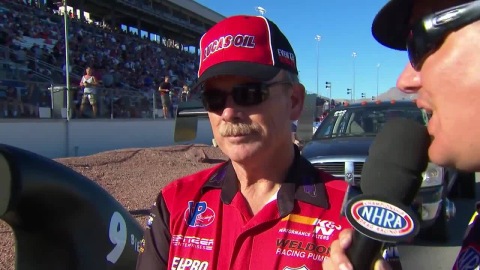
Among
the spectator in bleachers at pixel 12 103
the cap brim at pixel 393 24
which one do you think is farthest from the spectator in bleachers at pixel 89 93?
the cap brim at pixel 393 24

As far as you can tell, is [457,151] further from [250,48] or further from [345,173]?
[345,173]

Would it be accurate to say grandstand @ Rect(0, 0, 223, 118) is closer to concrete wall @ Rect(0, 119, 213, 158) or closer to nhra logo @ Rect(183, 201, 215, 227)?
concrete wall @ Rect(0, 119, 213, 158)

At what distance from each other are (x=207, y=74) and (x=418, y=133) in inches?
33.0

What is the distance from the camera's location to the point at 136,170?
38.3ft

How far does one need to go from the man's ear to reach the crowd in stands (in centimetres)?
1145

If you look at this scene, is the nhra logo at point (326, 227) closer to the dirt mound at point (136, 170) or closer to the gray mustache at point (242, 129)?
the gray mustache at point (242, 129)

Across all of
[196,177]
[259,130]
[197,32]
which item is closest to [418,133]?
[259,130]

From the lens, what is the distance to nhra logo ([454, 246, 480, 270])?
144cm

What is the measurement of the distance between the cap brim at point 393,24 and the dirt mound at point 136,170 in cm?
453

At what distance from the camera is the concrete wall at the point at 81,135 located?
40.7ft

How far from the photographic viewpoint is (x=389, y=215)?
3.82ft

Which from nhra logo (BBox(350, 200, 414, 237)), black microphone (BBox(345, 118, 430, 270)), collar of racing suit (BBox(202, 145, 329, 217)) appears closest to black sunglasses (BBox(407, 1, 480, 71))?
black microphone (BBox(345, 118, 430, 270))

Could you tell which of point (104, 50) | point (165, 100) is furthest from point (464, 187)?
point (104, 50)

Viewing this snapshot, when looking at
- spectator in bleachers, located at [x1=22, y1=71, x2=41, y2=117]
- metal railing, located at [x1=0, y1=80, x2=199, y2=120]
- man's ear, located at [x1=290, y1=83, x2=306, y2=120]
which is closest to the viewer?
man's ear, located at [x1=290, y1=83, x2=306, y2=120]
